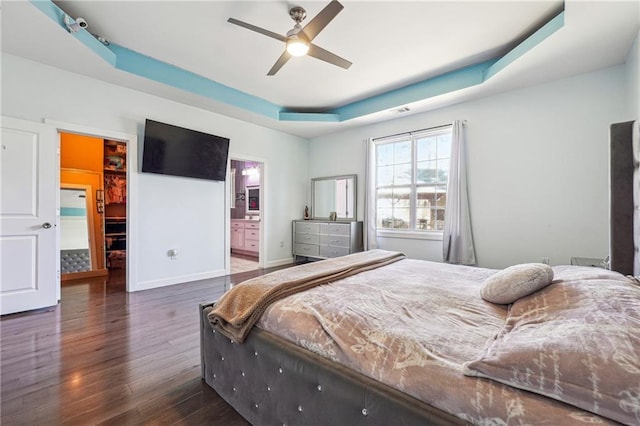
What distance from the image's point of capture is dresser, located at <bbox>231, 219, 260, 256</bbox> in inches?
269

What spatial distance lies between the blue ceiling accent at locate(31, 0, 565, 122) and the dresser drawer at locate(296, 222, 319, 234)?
202cm

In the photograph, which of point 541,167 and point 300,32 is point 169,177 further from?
point 541,167

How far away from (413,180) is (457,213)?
0.95 metres

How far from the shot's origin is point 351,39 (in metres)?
3.02

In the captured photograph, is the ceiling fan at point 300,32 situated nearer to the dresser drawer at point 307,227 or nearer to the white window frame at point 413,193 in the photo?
the white window frame at point 413,193

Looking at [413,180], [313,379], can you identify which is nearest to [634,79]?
[413,180]

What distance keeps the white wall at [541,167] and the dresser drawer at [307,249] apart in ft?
7.08

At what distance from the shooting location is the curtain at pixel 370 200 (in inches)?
197

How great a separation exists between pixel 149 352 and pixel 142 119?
3.18m

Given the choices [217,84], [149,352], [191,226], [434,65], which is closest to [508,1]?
[434,65]

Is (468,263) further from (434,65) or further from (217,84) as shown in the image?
(217,84)

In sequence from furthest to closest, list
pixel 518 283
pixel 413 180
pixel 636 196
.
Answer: pixel 413 180
pixel 636 196
pixel 518 283

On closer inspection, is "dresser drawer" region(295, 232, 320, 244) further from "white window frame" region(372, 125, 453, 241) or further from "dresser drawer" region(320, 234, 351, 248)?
"white window frame" region(372, 125, 453, 241)

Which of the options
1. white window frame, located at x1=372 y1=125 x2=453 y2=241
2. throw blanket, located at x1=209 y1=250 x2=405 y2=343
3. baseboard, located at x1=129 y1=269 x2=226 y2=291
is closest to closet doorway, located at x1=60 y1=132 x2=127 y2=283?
baseboard, located at x1=129 y1=269 x2=226 y2=291
